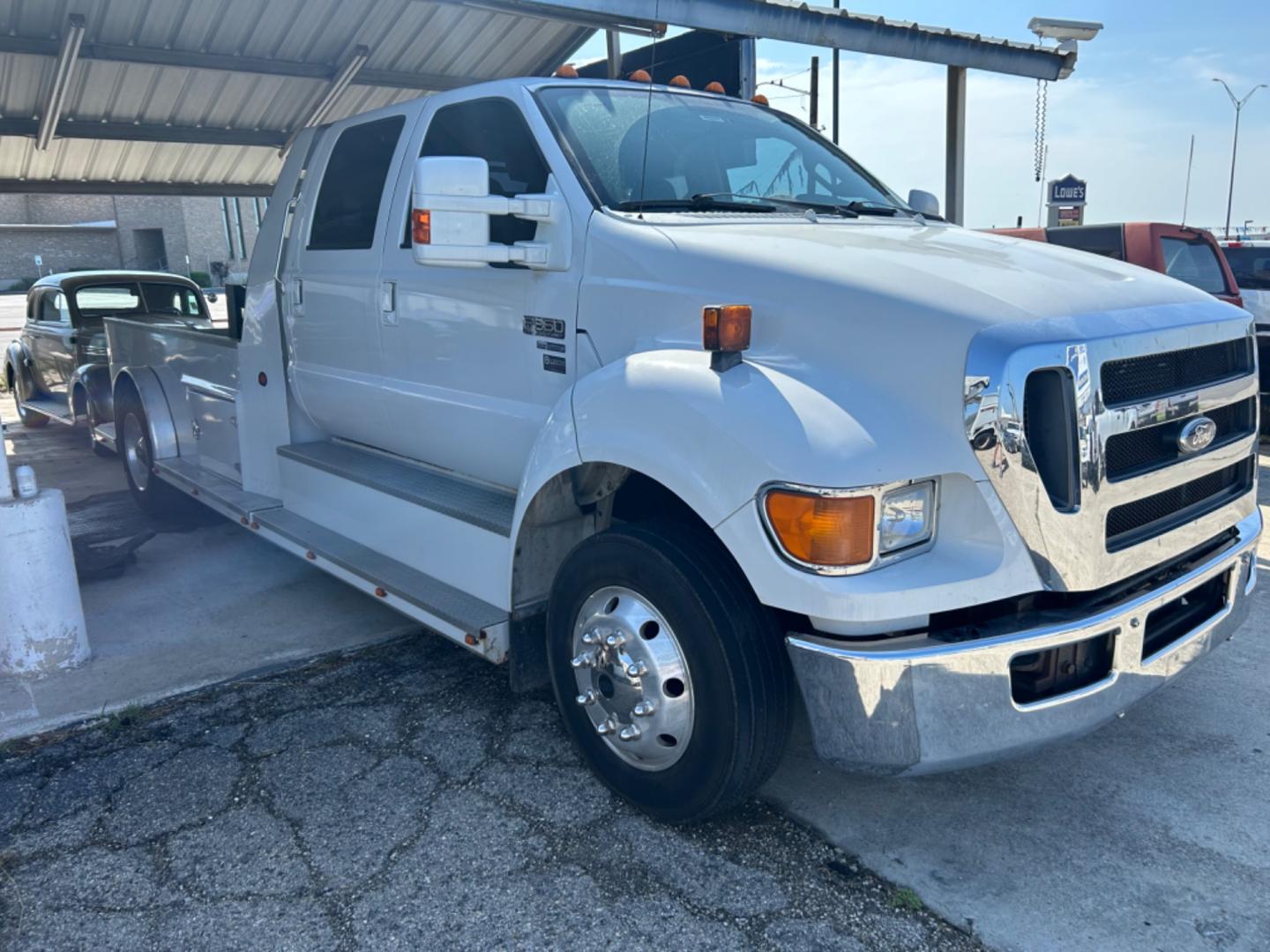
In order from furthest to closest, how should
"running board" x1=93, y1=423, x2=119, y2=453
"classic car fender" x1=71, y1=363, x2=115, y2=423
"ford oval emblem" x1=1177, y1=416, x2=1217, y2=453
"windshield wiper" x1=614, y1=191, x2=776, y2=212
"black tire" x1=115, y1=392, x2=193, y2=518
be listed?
1. "classic car fender" x1=71, y1=363, x2=115, y2=423
2. "running board" x1=93, y1=423, x2=119, y2=453
3. "black tire" x1=115, y1=392, x2=193, y2=518
4. "windshield wiper" x1=614, y1=191, x2=776, y2=212
5. "ford oval emblem" x1=1177, y1=416, x2=1217, y2=453

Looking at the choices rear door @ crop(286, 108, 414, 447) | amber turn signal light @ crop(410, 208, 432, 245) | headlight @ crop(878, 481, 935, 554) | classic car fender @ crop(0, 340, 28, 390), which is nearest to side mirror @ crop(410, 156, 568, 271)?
amber turn signal light @ crop(410, 208, 432, 245)

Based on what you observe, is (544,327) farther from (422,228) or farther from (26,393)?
(26,393)

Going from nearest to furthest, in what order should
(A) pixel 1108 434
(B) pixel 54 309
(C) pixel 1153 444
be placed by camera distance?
1. (A) pixel 1108 434
2. (C) pixel 1153 444
3. (B) pixel 54 309

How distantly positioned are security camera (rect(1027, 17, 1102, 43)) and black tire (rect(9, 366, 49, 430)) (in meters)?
10.7

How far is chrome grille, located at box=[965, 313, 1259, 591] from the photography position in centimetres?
239

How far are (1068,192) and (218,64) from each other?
1255 cm

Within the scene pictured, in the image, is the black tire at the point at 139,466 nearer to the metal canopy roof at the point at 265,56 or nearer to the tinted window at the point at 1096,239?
the metal canopy roof at the point at 265,56

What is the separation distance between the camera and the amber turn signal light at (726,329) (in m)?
2.63

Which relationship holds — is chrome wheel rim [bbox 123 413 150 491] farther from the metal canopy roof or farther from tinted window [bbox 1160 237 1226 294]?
tinted window [bbox 1160 237 1226 294]

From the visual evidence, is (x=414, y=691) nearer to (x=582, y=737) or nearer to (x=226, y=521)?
(x=582, y=737)

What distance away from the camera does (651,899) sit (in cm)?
271

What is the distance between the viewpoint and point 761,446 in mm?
2459

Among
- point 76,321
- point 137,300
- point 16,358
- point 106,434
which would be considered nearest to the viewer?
point 106,434

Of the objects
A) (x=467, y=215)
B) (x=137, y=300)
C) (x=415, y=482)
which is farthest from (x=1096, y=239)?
(x=137, y=300)
